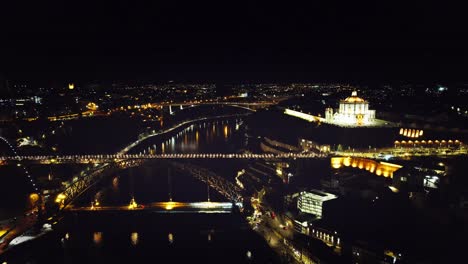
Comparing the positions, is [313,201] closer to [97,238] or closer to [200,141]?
[97,238]

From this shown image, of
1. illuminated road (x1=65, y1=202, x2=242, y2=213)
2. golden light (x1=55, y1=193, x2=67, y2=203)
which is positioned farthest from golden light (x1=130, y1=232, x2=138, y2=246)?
golden light (x1=55, y1=193, x2=67, y2=203)

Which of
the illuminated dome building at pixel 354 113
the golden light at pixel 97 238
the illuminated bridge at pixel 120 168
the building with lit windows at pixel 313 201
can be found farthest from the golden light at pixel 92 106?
the building with lit windows at pixel 313 201

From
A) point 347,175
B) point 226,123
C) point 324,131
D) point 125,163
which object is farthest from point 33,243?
point 226,123

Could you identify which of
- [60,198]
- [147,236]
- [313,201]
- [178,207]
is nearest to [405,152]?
[313,201]

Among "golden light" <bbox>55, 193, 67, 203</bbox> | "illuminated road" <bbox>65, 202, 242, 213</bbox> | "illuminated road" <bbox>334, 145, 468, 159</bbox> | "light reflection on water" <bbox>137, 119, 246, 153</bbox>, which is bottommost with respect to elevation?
"light reflection on water" <bbox>137, 119, 246, 153</bbox>

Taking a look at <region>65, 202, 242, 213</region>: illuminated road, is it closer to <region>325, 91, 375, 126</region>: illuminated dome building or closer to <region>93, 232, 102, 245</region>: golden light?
<region>93, 232, 102, 245</region>: golden light

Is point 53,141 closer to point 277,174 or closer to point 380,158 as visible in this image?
point 277,174
